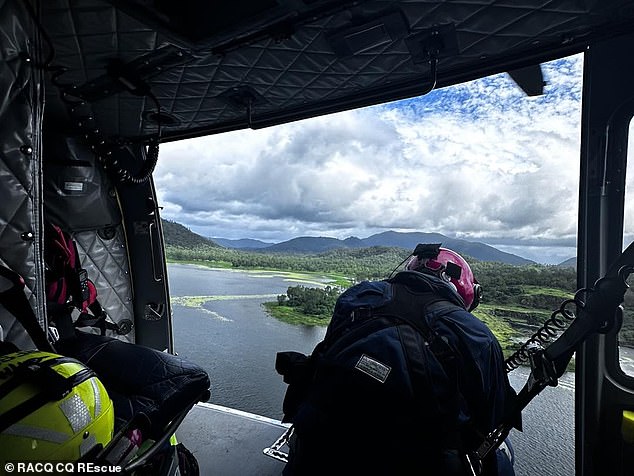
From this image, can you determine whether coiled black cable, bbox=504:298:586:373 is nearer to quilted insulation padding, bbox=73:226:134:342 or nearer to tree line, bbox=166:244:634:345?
tree line, bbox=166:244:634:345

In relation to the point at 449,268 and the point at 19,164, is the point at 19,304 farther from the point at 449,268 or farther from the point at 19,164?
the point at 449,268

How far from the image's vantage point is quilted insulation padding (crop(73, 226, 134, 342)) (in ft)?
8.30

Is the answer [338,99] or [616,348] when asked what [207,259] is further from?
[616,348]

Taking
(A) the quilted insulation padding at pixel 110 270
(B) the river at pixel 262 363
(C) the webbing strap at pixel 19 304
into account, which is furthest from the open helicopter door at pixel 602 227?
(A) the quilted insulation padding at pixel 110 270

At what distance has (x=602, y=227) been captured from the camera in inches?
53.4

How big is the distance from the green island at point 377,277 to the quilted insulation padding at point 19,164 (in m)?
1.26

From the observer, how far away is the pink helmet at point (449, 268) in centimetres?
139

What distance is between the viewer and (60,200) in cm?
225

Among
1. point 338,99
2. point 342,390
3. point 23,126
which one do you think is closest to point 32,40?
point 23,126

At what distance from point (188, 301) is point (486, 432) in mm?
2193

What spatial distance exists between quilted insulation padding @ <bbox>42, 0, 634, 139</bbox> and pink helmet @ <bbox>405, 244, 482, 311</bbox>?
0.78 metres

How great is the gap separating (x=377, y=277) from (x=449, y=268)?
45cm

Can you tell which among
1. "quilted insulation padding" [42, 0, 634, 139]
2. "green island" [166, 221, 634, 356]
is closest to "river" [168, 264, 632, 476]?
"green island" [166, 221, 634, 356]

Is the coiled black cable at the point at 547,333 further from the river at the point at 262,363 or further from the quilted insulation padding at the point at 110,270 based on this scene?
the quilted insulation padding at the point at 110,270
